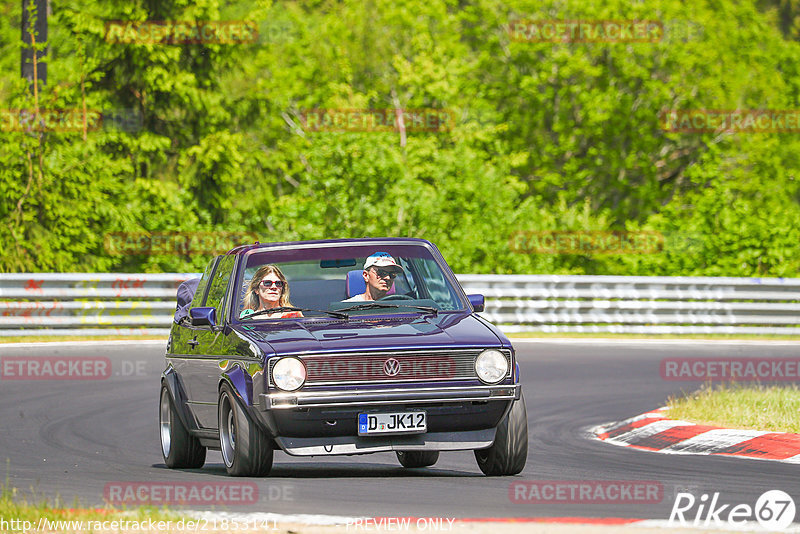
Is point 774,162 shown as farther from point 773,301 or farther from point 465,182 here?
point 773,301

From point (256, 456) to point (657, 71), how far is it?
112 ft

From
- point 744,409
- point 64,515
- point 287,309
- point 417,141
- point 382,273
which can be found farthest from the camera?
point 417,141

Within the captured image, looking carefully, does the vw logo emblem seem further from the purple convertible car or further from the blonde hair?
the blonde hair

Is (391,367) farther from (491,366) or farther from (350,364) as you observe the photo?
(491,366)

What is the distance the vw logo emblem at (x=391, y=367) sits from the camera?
8.68 meters

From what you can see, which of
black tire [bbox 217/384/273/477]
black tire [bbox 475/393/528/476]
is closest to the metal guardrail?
black tire [bbox 475/393/528/476]

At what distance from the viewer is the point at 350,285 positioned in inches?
390

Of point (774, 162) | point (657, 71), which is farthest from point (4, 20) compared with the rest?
point (774, 162)

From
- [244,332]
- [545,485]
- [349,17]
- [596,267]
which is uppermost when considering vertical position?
[349,17]

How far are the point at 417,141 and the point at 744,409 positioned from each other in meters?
24.6

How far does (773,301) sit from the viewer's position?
86.3ft

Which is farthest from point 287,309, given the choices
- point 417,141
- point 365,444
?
point 417,141

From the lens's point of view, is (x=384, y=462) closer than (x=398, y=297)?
No

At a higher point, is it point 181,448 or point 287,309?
point 287,309
